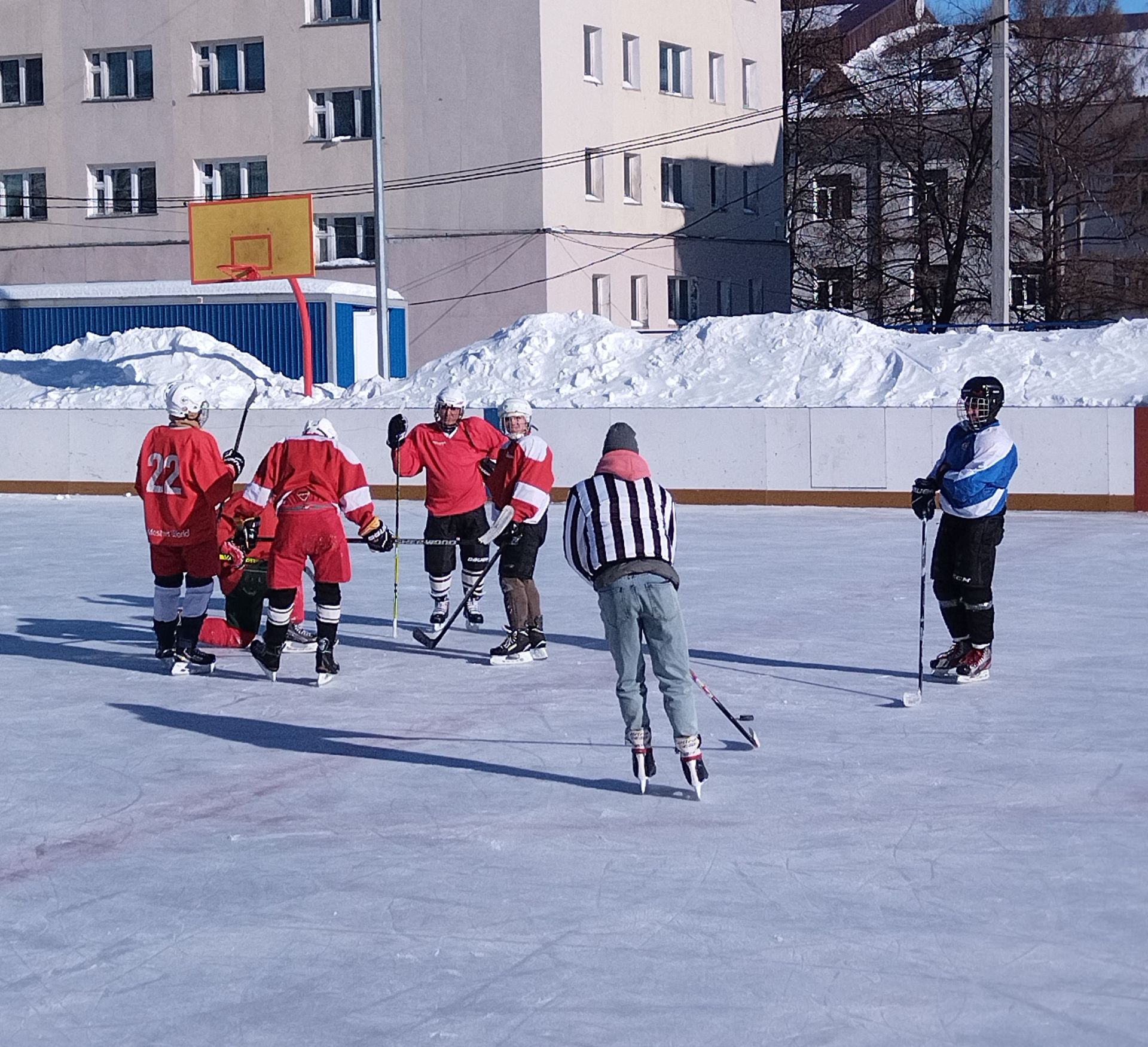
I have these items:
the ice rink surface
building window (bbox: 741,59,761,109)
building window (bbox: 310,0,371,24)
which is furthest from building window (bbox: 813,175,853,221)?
the ice rink surface

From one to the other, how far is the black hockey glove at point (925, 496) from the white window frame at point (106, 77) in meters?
32.2

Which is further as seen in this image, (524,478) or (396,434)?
(396,434)

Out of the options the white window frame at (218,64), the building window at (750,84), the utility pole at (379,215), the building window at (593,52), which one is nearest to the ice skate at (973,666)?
the utility pole at (379,215)

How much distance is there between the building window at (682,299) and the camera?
130ft

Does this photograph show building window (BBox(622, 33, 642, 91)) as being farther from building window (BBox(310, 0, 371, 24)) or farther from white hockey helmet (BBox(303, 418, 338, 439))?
white hockey helmet (BBox(303, 418, 338, 439))

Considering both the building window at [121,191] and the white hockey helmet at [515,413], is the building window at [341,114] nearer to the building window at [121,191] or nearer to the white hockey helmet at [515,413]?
the building window at [121,191]

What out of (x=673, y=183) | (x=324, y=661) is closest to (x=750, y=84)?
(x=673, y=183)

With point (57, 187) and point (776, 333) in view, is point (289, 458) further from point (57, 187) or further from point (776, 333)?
point (57, 187)

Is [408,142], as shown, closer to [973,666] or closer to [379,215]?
[379,215]

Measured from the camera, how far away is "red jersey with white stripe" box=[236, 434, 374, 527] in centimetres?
Answer: 870

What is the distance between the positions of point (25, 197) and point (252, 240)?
12994 millimetres

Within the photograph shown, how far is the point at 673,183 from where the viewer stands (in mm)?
39812

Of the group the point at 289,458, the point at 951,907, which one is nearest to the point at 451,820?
the point at 951,907

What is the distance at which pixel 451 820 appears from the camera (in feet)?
20.0
